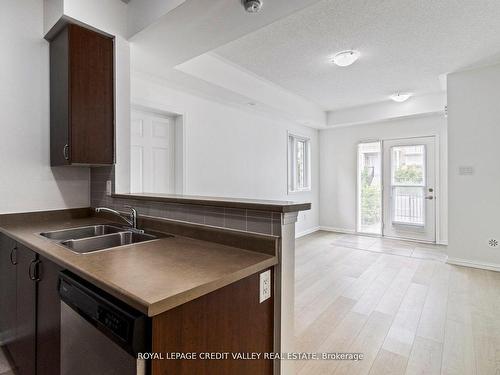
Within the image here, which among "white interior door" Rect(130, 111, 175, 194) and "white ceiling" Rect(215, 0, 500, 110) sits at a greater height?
"white ceiling" Rect(215, 0, 500, 110)

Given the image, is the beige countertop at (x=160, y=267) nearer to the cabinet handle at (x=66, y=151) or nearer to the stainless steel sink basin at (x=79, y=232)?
the stainless steel sink basin at (x=79, y=232)

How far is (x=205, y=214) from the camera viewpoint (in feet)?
5.17

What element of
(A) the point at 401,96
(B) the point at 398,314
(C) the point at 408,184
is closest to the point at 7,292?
(B) the point at 398,314

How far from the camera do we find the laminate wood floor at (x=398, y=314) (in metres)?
1.84

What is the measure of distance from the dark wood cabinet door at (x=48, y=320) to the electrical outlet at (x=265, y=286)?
0.90 m

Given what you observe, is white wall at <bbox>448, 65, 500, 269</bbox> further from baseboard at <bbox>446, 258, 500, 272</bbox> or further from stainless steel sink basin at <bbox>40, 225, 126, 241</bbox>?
stainless steel sink basin at <bbox>40, 225, 126, 241</bbox>

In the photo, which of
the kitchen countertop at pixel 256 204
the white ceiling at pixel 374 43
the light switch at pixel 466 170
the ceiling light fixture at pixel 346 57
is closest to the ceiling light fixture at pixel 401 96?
the white ceiling at pixel 374 43

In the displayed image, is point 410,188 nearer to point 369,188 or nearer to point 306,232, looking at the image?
point 369,188

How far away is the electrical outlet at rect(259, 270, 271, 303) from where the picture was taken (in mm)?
1220

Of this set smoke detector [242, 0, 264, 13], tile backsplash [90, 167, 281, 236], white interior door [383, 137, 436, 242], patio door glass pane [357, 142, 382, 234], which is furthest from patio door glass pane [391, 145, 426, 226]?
tile backsplash [90, 167, 281, 236]

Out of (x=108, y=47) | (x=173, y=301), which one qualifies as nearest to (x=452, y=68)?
(x=108, y=47)

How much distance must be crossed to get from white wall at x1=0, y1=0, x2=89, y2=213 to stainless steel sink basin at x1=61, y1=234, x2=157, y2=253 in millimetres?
906

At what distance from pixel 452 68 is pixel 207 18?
3439 millimetres

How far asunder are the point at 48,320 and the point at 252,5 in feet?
6.84
